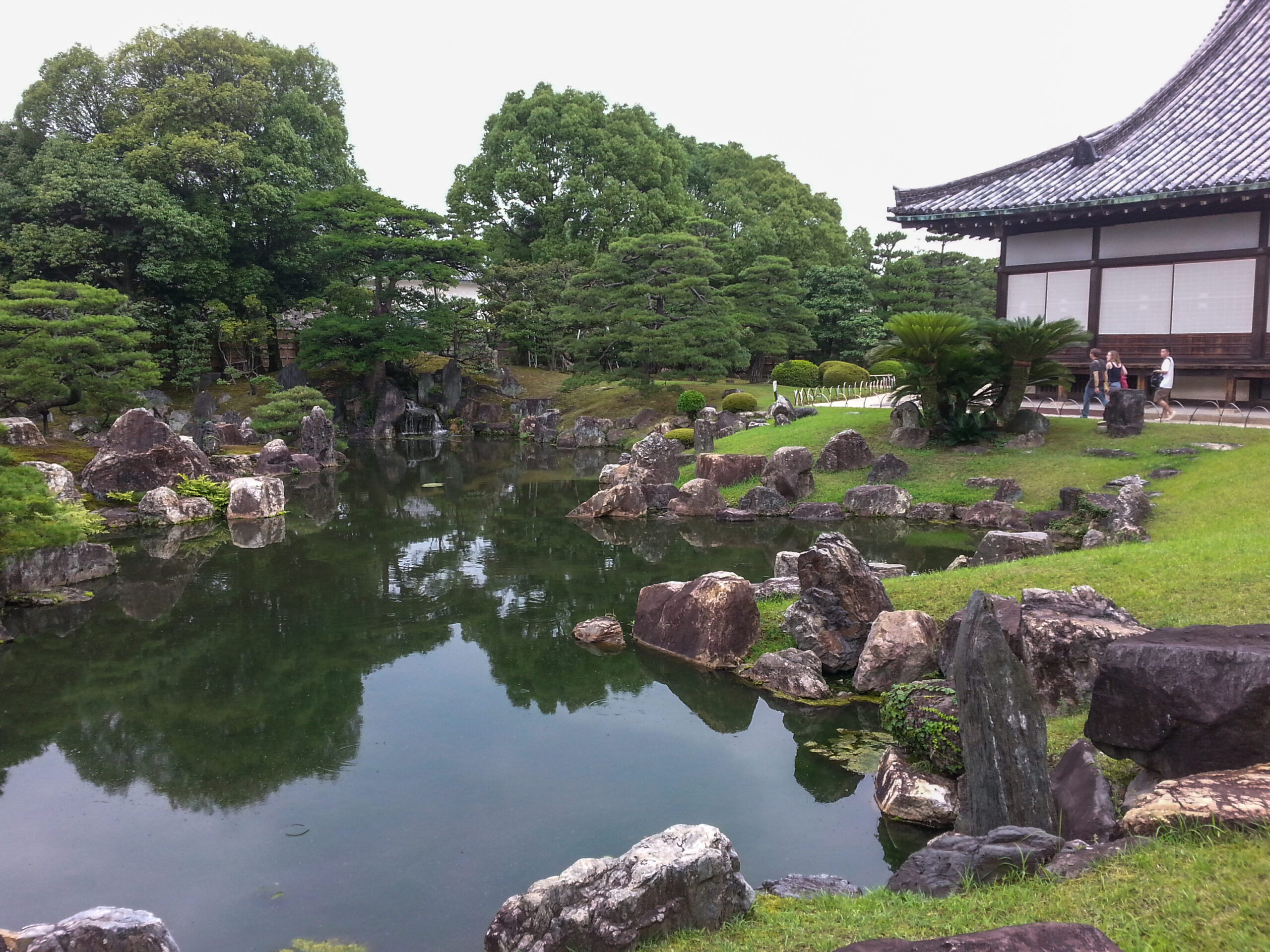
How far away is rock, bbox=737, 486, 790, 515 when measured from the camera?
2072 cm

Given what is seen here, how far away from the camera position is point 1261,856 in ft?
14.0

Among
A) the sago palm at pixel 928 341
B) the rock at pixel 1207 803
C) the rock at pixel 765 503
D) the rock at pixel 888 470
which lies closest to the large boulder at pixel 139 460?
the rock at pixel 765 503

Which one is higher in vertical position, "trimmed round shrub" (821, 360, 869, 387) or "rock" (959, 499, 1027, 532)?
"trimmed round shrub" (821, 360, 869, 387)

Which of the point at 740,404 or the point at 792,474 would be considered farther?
the point at 740,404

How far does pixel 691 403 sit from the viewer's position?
1296 inches

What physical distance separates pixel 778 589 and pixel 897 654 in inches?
113

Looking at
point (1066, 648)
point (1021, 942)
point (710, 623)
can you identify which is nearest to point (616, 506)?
point (710, 623)

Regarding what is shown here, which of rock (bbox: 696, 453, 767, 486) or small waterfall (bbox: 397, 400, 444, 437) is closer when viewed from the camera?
rock (bbox: 696, 453, 767, 486)

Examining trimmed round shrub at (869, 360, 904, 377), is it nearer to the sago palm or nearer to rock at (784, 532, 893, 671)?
the sago palm

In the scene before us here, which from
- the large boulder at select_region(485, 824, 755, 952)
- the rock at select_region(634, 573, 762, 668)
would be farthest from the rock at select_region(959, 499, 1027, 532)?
the large boulder at select_region(485, 824, 755, 952)

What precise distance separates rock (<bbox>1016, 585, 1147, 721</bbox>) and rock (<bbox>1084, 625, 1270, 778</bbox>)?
8.44ft

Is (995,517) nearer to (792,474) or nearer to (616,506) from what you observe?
(792,474)

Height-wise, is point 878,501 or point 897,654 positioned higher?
point 878,501

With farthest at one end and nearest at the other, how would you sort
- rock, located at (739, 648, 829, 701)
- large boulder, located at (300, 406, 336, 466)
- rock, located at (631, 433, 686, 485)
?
1. large boulder, located at (300, 406, 336, 466)
2. rock, located at (631, 433, 686, 485)
3. rock, located at (739, 648, 829, 701)
